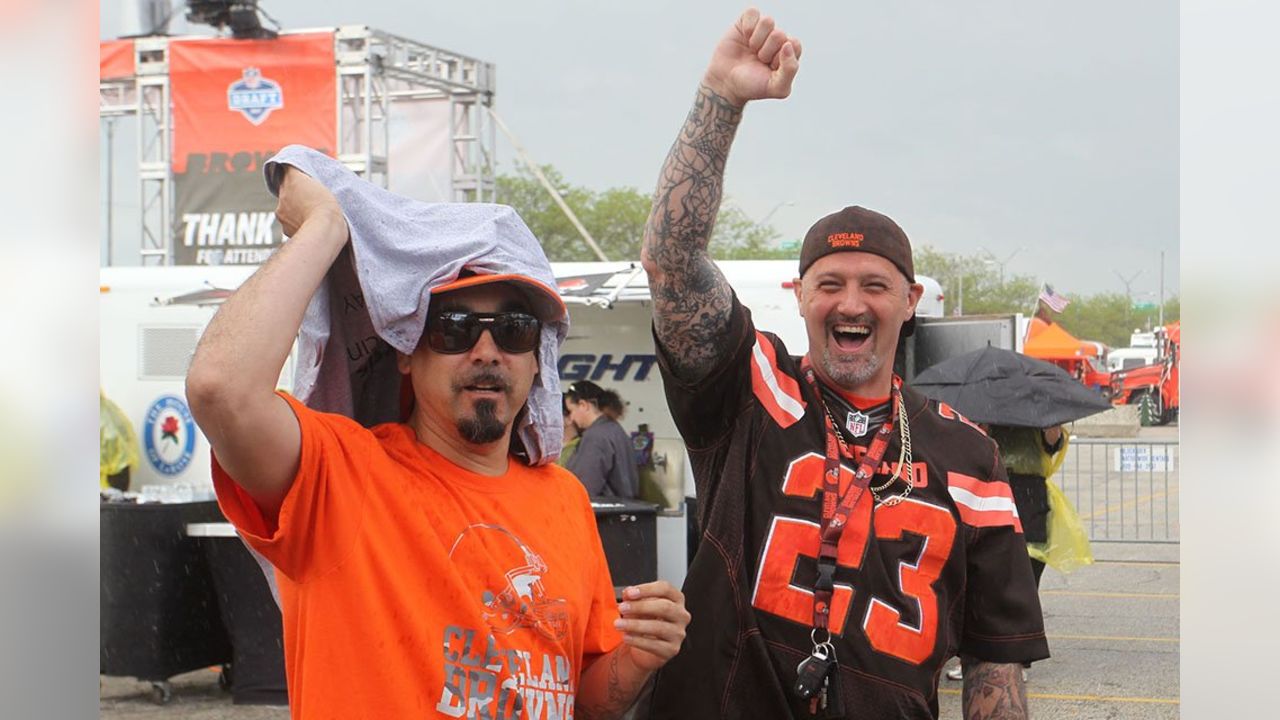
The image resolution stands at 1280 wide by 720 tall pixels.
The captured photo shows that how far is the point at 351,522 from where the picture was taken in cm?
209

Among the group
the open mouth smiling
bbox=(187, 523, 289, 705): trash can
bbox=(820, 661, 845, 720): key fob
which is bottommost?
bbox=(187, 523, 289, 705): trash can

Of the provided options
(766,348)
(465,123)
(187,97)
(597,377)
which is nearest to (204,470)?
(597,377)

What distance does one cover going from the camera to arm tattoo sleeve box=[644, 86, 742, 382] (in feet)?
8.12

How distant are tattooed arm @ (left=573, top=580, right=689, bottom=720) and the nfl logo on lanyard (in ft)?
2.00

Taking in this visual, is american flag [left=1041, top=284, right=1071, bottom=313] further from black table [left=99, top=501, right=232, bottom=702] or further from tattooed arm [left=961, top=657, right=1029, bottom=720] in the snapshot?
tattooed arm [left=961, top=657, right=1029, bottom=720]

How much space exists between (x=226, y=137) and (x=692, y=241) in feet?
79.7

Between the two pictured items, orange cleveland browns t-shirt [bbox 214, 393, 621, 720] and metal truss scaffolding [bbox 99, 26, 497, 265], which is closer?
orange cleveland browns t-shirt [bbox 214, 393, 621, 720]

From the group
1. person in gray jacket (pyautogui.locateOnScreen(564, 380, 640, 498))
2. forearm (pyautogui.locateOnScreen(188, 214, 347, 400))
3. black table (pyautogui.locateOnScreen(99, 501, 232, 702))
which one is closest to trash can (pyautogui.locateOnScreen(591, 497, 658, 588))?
person in gray jacket (pyautogui.locateOnScreen(564, 380, 640, 498))

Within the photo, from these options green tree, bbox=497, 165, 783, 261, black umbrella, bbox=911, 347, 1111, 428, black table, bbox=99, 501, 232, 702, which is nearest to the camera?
black table, bbox=99, 501, 232, 702

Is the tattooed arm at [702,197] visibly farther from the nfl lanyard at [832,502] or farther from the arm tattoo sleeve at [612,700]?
the arm tattoo sleeve at [612,700]

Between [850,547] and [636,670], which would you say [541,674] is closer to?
[636,670]

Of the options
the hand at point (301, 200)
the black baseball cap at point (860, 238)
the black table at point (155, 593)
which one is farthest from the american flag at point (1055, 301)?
the hand at point (301, 200)

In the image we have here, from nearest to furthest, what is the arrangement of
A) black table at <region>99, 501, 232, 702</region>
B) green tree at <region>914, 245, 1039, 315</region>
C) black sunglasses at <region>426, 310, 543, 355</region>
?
black sunglasses at <region>426, 310, 543, 355</region> → black table at <region>99, 501, 232, 702</region> → green tree at <region>914, 245, 1039, 315</region>
